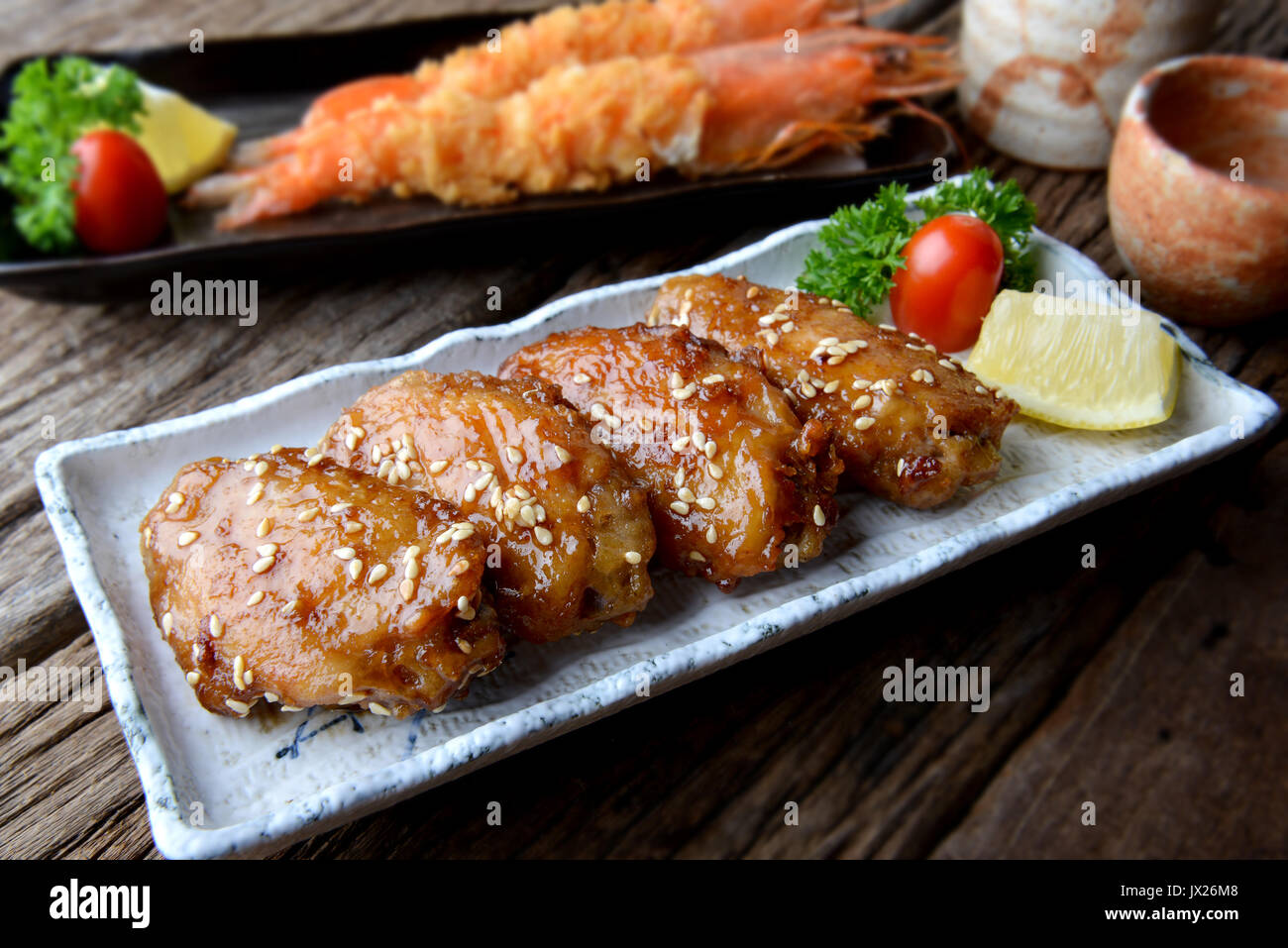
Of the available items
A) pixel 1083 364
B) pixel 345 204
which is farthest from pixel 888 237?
pixel 345 204

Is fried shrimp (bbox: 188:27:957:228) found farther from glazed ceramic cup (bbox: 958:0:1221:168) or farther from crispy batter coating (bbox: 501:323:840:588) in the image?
crispy batter coating (bbox: 501:323:840:588)

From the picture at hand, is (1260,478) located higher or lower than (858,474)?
lower

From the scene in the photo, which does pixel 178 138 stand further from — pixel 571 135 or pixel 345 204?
pixel 571 135

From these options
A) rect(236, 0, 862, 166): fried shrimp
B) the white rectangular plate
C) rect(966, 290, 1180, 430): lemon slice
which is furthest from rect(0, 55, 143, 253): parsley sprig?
rect(966, 290, 1180, 430): lemon slice

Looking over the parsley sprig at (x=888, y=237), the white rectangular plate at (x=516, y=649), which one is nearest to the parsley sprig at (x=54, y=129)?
the white rectangular plate at (x=516, y=649)

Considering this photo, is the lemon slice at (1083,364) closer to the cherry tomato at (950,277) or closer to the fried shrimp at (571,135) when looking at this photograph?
the cherry tomato at (950,277)

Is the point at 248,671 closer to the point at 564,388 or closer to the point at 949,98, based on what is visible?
the point at 564,388
